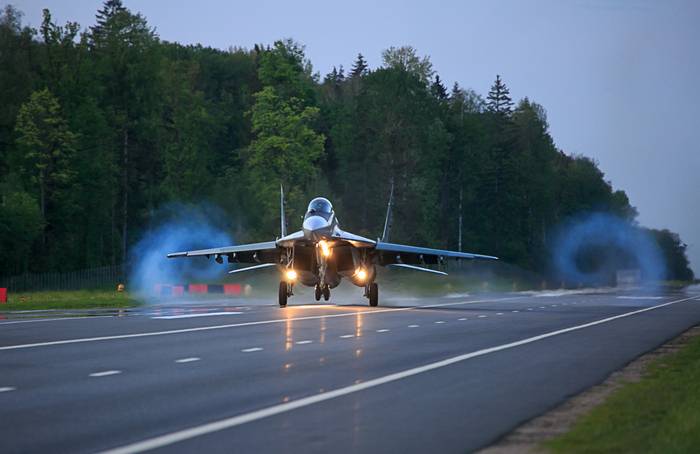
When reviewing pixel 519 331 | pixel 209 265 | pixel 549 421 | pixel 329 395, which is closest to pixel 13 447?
pixel 329 395

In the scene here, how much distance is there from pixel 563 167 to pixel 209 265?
88.7m

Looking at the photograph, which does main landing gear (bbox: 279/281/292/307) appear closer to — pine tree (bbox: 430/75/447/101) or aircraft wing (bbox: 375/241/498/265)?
aircraft wing (bbox: 375/241/498/265)

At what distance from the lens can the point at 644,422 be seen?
10.2 m

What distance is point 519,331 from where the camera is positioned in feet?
80.6

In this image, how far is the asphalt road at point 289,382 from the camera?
9305 millimetres

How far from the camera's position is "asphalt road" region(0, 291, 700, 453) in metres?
9.30

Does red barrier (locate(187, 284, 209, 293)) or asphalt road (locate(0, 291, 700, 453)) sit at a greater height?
red barrier (locate(187, 284, 209, 293))

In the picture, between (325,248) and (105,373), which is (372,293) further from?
(105,373)

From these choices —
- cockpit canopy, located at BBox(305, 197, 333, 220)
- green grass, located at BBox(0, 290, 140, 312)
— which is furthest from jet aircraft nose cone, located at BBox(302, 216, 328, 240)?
green grass, located at BBox(0, 290, 140, 312)

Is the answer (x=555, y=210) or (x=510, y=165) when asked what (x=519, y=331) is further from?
(x=555, y=210)

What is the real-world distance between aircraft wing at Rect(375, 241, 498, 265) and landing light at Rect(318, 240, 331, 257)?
2788 mm

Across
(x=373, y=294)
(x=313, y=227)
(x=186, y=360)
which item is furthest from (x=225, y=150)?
(x=186, y=360)

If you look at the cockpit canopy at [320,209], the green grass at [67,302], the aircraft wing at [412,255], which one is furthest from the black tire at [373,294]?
the green grass at [67,302]

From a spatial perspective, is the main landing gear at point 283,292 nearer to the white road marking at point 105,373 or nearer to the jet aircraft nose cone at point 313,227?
the jet aircraft nose cone at point 313,227
